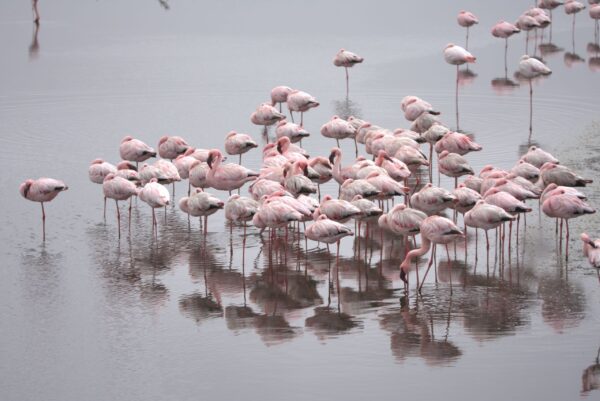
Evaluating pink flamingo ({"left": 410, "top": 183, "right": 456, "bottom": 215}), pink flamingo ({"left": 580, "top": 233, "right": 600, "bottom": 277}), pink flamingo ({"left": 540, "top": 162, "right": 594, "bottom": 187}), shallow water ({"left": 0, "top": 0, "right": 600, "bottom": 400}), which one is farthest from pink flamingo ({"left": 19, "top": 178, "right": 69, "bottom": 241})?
pink flamingo ({"left": 580, "top": 233, "right": 600, "bottom": 277})

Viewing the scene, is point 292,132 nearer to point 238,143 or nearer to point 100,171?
point 238,143

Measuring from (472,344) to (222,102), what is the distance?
41.4ft

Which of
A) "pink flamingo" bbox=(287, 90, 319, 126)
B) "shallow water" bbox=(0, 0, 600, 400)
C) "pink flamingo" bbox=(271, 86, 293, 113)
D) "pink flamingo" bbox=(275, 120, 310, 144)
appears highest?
"pink flamingo" bbox=(271, 86, 293, 113)

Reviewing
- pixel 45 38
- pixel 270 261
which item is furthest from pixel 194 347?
pixel 45 38

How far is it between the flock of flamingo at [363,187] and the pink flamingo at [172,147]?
0.02 meters

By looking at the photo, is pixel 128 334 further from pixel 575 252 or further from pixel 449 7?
pixel 449 7

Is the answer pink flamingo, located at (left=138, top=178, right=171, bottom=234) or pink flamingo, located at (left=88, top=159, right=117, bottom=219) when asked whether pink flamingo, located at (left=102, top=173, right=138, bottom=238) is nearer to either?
pink flamingo, located at (left=138, top=178, right=171, bottom=234)

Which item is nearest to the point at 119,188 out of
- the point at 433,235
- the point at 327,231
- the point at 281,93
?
the point at 327,231

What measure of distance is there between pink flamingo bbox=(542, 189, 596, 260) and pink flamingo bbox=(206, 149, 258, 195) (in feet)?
13.1

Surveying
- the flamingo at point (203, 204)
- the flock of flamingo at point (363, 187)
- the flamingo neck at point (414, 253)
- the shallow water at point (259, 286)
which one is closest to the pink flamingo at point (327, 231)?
the flock of flamingo at point (363, 187)

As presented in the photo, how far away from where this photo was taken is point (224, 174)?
45.6 feet

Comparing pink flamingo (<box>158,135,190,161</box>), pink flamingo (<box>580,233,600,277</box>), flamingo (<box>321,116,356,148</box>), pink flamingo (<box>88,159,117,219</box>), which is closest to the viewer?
pink flamingo (<box>580,233,600,277</box>)

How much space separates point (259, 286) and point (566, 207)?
364 cm

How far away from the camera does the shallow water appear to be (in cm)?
936
